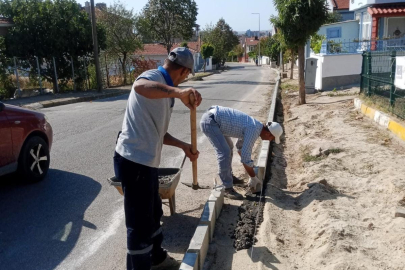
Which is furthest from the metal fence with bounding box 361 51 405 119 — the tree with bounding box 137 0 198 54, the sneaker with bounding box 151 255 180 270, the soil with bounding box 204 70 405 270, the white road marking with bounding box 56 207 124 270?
the tree with bounding box 137 0 198 54

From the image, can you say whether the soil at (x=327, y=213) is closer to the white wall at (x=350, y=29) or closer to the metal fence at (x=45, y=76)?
the metal fence at (x=45, y=76)

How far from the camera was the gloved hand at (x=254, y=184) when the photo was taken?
18.5 feet

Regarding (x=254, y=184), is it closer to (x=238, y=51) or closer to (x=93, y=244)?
(x=93, y=244)

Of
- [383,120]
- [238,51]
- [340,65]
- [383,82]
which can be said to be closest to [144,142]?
[383,120]

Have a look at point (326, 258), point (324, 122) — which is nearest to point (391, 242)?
point (326, 258)

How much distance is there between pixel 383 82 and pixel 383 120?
1.90 m

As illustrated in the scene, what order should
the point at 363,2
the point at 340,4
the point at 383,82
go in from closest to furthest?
the point at 383,82
the point at 363,2
the point at 340,4

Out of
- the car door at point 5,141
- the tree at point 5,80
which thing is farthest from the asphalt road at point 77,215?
the tree at point 5,80

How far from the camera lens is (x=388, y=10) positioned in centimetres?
2205

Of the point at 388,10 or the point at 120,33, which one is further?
the point at 120,33

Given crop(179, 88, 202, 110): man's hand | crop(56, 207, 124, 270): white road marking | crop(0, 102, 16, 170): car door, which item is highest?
crop(179, 88, 202, 110): man's hand

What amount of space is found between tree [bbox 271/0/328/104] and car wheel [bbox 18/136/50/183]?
10190 mm

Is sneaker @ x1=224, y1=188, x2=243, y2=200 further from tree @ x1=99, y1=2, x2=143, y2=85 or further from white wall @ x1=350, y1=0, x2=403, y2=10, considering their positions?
tree @ x1=99, y1=2, x2=143, y2=85

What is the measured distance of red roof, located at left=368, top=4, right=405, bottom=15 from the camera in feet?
71.8
